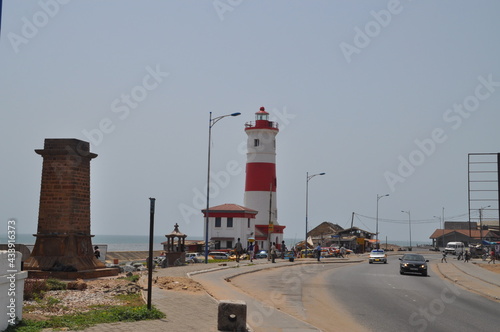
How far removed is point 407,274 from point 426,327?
22.7m

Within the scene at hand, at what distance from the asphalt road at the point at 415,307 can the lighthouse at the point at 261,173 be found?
4043 cm

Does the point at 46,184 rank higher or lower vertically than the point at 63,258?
higher

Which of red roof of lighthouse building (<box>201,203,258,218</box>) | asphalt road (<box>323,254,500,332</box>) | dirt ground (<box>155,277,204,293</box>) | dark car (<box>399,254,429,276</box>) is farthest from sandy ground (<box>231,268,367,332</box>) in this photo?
red roof of lighthouse building (<box>201,203,258,218</box>)

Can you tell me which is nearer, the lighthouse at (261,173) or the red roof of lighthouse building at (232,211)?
the red roof of lighthouse building at (232,211)

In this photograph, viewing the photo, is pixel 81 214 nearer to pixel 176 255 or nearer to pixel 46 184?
pixel 46 184

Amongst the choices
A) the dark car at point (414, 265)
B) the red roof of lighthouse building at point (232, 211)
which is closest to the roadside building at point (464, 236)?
the red roof of lighthouse building at point (232, 211)

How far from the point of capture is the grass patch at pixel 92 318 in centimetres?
1085

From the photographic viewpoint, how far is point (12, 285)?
10.5 metres

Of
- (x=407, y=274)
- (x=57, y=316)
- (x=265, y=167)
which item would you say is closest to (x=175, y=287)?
(x=57, y=316)

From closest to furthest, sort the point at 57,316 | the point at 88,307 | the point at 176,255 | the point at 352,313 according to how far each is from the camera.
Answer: the point at 57,316, the point at 88,307, the point at 352,313, the point at 176,255

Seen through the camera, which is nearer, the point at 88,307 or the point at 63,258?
the point at 88,307

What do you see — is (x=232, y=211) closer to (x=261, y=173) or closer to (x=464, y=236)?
(x=261, y=173)

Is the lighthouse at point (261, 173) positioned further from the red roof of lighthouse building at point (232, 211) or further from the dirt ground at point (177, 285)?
the dirt ground at point (177, 285)

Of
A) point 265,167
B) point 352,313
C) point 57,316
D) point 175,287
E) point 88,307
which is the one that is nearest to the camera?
point 57,316
